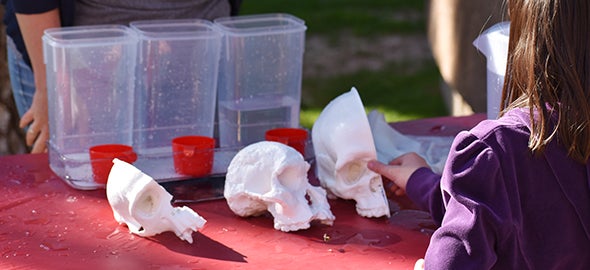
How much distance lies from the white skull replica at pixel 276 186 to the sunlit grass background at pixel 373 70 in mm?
2476

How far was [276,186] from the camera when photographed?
1485 millimetres

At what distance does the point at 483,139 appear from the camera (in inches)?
48.2

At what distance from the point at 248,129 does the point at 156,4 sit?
1.21 feet

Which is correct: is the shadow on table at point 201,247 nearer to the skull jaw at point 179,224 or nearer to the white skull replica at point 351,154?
the skull jaw at point 179,224

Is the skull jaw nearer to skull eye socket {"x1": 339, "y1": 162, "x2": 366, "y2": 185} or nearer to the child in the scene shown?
skull eye socket {"x1": 339, "y1": 162, "x2": 366, "y2": 185}

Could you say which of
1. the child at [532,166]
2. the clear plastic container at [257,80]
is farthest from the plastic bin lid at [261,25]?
the child at [532,166]

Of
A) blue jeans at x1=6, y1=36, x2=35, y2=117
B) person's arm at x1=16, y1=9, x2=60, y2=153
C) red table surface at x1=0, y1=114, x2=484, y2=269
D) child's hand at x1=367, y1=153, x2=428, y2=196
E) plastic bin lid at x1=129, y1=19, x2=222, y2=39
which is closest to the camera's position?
red table surface at x1=0, y1=114, x2=484, y2=269

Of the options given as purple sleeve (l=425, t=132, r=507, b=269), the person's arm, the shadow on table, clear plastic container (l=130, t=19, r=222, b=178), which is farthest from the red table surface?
the person's arm

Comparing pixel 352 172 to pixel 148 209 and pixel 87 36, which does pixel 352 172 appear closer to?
pixel 148 209

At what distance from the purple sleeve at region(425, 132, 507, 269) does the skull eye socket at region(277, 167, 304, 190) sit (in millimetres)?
329

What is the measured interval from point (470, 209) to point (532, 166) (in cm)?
11

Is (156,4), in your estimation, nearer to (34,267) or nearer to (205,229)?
(205,229)

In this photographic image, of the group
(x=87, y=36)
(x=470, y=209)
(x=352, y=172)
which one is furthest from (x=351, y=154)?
(x=87, y=36)

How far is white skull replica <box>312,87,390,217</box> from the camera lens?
5.15ft
